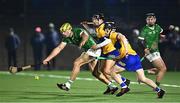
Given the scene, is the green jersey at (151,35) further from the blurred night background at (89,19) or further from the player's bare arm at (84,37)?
the blurred night background at (89,19)

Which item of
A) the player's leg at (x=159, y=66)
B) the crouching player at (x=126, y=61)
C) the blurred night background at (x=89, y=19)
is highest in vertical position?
the crouching player at (x=126, y=61)

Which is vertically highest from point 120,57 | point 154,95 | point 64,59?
point 120,57

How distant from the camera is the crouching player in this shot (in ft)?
54.4

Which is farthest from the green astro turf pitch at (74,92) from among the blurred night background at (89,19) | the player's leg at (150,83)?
the blurred night background at (89,19)

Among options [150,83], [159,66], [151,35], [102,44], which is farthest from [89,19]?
[150,83]

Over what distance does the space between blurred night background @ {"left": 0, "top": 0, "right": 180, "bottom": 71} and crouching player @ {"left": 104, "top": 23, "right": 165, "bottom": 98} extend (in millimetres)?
13877

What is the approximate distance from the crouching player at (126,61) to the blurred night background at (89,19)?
13.9m

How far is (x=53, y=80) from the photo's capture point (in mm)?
24094

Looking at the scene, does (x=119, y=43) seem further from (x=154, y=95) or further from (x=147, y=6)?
(x=147, y=6)

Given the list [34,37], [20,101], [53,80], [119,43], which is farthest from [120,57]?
[34,37]

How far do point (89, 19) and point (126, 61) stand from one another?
15.5 meters

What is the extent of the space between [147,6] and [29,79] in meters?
11.1

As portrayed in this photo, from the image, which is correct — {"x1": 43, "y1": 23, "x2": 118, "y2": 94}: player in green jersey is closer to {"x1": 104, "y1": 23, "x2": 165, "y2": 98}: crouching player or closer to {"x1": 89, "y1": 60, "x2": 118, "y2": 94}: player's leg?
{"x1": 89, "y1": 60, "x2": 118, "y2": 94}: player's leg

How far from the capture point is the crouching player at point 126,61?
54.4 feet
